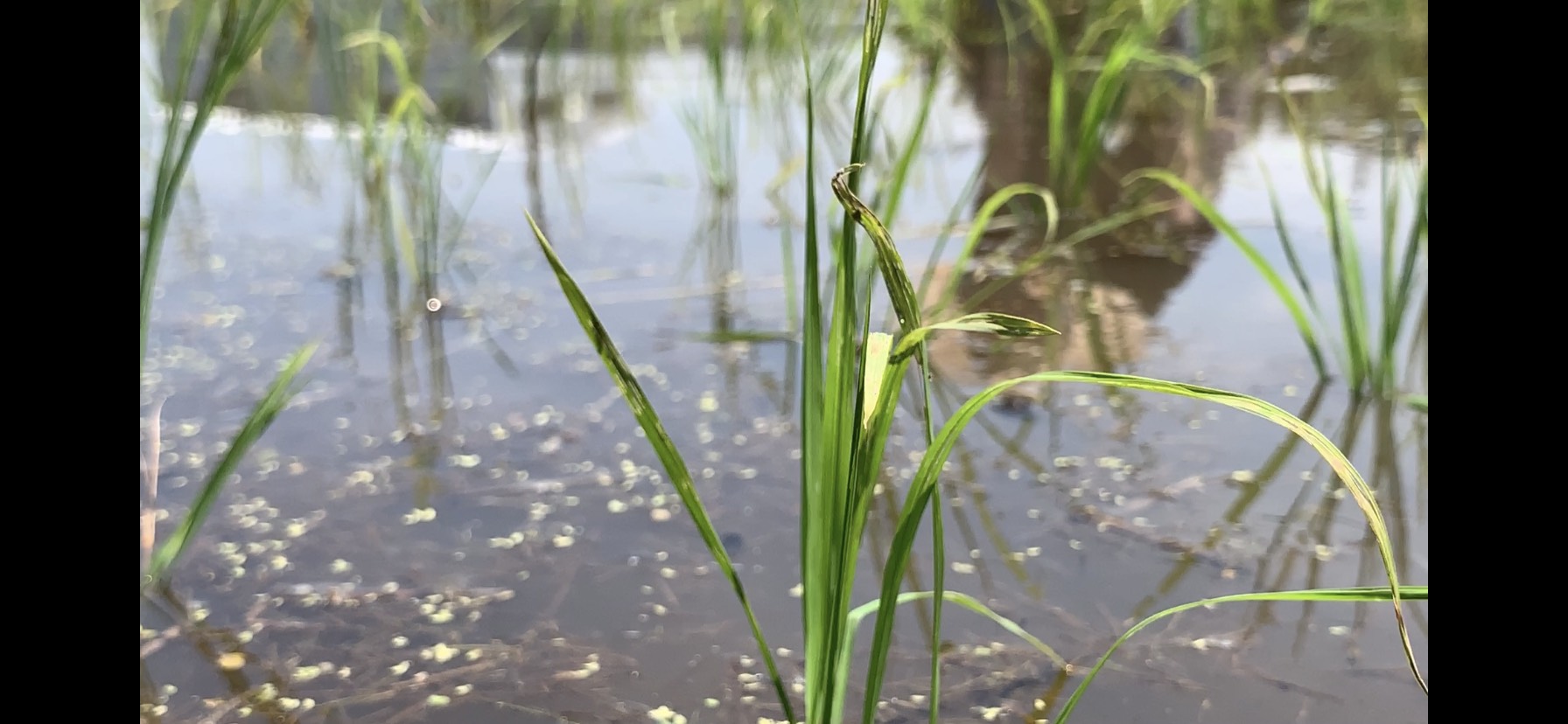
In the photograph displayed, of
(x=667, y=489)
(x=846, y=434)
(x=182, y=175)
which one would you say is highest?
(x=182, y=175)

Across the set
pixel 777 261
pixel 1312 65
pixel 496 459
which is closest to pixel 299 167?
pixel 777 261

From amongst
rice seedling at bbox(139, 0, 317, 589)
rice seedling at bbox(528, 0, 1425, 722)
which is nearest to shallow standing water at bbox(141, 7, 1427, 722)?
rice seedling at bbox(139, 0, 317, 589)

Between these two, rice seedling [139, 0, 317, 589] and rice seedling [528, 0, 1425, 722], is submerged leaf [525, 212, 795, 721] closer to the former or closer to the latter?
rice seedling [528, 0, 1425, 722]

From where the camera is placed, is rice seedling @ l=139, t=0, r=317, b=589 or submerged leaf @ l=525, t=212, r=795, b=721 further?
rice seedling @ l=139, t=0, r=317, b=589

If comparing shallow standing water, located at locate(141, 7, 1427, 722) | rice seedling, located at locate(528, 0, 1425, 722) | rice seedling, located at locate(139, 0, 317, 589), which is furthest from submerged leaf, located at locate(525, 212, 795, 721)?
rice seedling, located at locate(139, 0, 317, 589)

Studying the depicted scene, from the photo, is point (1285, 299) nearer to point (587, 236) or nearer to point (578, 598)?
point (578, 598)

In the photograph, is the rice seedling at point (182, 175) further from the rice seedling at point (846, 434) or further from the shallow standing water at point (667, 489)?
the rice seedling at point (846, 434)

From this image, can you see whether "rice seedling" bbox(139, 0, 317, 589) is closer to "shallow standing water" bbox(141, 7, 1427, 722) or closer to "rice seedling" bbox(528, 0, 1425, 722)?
"shallow standing water" bbox(141, 7, 1427, 722)

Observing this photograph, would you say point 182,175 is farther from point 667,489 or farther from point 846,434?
point 846,434

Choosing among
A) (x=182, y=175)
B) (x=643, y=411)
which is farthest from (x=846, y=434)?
(x=182, y=175)
